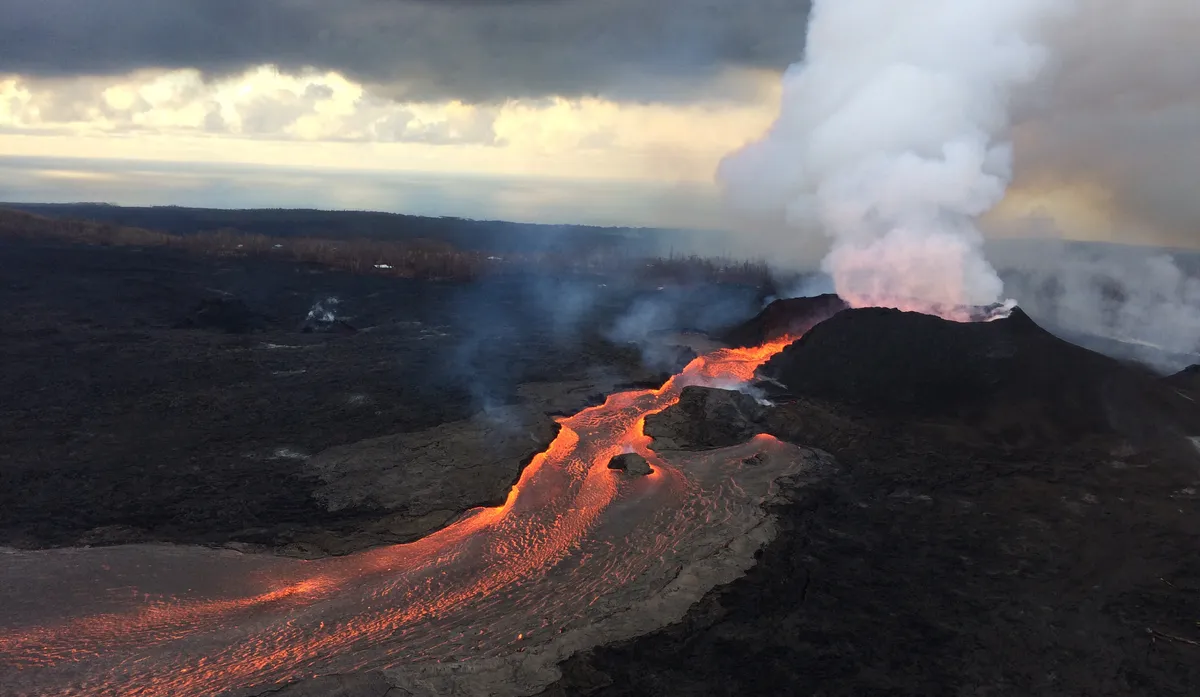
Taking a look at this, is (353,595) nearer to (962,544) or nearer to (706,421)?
(706,421)

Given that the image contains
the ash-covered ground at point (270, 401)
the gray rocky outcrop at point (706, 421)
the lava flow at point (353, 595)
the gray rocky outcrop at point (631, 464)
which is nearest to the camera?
the lava flow at point (353, 595)

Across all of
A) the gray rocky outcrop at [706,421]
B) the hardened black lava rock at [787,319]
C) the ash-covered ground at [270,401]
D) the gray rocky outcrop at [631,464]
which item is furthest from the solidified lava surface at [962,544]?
the ash-covered ground at [270,401]

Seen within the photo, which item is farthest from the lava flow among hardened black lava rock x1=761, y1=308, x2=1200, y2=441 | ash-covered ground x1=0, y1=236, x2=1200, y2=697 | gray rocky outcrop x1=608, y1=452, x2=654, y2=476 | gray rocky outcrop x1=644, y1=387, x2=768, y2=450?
hardened black lava rock x1=761, y1=308, x2=1200, y2=441

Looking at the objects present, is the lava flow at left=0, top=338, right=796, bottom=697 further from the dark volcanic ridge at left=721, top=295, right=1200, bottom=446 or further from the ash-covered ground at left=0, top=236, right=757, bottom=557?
the dark volcanic ridge at left=721, top=295, right=1200, bottom=446

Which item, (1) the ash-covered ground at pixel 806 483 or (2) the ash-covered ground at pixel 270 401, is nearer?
(1) the ash-covered ground at pixel 806 483

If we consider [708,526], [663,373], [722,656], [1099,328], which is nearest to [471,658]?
[722,656]

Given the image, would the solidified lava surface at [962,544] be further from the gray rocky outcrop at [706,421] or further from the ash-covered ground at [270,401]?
the ash-covered ground at [270,401]

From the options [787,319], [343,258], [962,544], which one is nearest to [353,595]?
[962,544]

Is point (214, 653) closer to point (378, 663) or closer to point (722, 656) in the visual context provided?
point (378, 663)
